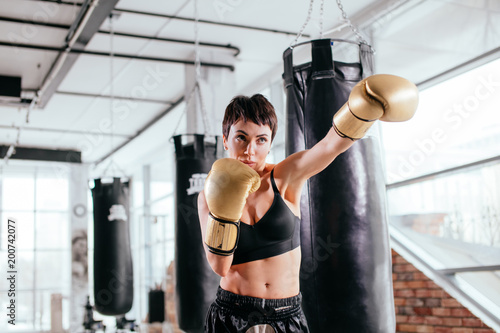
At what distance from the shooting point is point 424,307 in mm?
4473

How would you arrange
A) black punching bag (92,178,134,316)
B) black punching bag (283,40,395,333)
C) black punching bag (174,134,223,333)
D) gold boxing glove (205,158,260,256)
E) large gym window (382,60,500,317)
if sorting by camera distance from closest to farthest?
gold boxing glove (205,158,260,256), black punching bag (283,40,395,333), black punching bag (174,134,223,333), large gym window (382,60,500,317), black punching bag (92,178,134,316)

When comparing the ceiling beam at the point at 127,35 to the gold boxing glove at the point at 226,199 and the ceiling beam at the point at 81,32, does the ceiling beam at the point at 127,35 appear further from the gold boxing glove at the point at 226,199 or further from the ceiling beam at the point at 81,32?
the gold boxing glove at the point at 226,199

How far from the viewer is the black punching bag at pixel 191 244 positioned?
3361 millimetres

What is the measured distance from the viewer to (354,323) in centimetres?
190

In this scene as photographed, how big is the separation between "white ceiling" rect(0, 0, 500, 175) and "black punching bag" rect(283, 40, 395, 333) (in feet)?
5.39

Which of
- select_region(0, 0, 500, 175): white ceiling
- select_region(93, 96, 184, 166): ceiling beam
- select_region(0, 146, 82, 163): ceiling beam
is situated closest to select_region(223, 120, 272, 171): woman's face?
select_region(0, 0, 500, 175): white ceiling

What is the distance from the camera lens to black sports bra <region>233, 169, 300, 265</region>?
165cm

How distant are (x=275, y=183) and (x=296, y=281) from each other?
336mm

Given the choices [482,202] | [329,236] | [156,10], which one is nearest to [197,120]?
[156,10]

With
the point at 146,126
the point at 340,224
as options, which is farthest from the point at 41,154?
the point at 340,224

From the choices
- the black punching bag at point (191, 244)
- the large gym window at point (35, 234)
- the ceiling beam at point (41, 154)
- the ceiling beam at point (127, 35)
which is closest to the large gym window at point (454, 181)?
the black punching bag at point (191, 244)

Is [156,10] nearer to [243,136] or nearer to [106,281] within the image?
[106,281]

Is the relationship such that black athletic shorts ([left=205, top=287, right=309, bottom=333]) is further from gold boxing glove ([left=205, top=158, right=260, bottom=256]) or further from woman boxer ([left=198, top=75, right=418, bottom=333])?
gold boxing glove ([left=205, top=158, right=260, bottom=256])

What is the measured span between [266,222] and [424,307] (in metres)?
3.34
